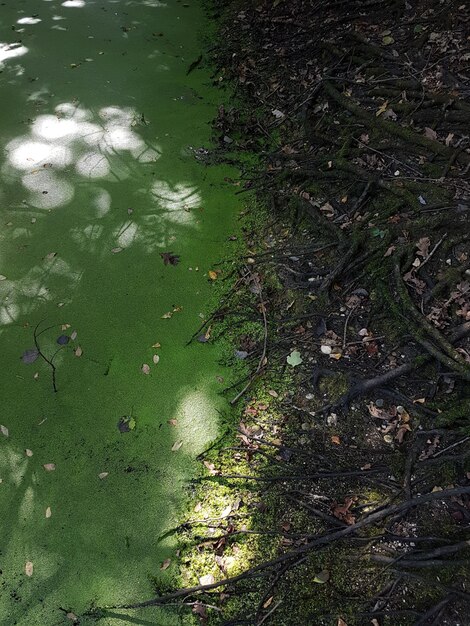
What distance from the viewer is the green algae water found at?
6.25ft

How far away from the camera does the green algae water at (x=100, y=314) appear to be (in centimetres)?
190

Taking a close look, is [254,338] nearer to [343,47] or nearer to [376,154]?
[376,154]

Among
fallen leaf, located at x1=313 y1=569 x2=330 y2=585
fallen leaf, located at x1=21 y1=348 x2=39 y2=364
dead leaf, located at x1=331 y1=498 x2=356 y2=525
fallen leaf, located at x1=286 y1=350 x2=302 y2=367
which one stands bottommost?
fallen leaf, located at x1=313 y1=569 x2=330 y2=585

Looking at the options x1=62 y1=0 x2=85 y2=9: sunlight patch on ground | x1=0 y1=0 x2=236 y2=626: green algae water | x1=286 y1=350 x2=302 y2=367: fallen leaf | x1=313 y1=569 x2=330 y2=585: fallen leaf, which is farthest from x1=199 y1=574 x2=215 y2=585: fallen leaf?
x1=62 y1=0 x2=85 y2=9: sunlight patch on ground

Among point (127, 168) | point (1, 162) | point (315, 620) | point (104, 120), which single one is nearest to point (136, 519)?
point (315, 620)

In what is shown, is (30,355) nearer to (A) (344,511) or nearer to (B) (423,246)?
(A) (344,511)

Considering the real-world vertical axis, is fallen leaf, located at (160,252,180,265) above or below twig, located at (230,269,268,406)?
above

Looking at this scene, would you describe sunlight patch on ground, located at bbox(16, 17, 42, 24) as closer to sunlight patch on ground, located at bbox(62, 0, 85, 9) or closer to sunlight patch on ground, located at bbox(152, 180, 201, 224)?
sunlight patch on ground, located at bbox(62, 0, 85, 9)

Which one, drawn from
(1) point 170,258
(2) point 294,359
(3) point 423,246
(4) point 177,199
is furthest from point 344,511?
(4) point 177,199

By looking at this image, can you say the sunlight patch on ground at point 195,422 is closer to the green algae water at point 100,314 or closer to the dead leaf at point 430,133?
the green algae water at point 100,314

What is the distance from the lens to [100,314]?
2.69 meters

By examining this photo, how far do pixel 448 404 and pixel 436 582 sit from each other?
0.75 metres

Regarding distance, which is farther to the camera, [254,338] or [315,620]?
[254,338]

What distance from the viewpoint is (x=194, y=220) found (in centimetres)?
323
